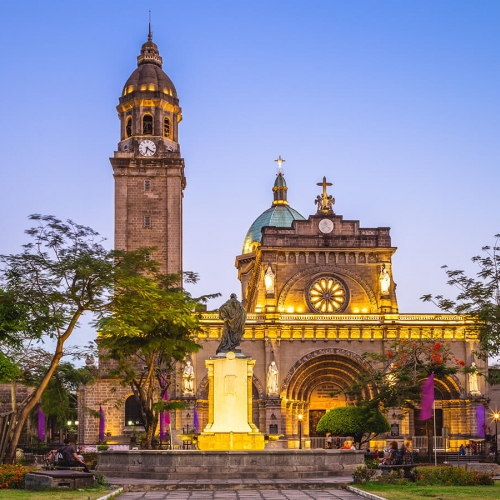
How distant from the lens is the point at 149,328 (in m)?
35.5

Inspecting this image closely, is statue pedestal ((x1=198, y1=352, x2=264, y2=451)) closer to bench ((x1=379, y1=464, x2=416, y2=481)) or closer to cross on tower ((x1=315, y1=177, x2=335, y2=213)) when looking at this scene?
bench ((x1=379, y1=464, x2=416, y2=481))

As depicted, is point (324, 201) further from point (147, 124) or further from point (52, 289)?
point (52, 289)

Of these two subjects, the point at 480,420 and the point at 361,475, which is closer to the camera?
the point at 361,475

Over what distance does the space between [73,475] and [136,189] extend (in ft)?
151

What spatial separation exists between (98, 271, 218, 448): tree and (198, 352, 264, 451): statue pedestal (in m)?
3.59

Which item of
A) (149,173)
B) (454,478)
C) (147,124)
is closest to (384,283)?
(149,173)

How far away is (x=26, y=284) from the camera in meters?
32.8

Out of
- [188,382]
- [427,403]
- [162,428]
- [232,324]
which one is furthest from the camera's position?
[188,382]

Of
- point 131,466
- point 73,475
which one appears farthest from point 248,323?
point 73,475

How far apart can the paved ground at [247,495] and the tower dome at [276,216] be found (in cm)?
6303

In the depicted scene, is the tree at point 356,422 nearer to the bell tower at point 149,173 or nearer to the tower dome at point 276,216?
the bell tower at point 149,173

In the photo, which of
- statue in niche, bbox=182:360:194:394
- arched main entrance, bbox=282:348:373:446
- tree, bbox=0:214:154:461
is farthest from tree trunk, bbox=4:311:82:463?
arched main entrance, bbox=282:348:373:446

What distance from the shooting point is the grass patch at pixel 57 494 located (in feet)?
63.7

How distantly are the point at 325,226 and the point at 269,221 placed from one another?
1962 centimetres
